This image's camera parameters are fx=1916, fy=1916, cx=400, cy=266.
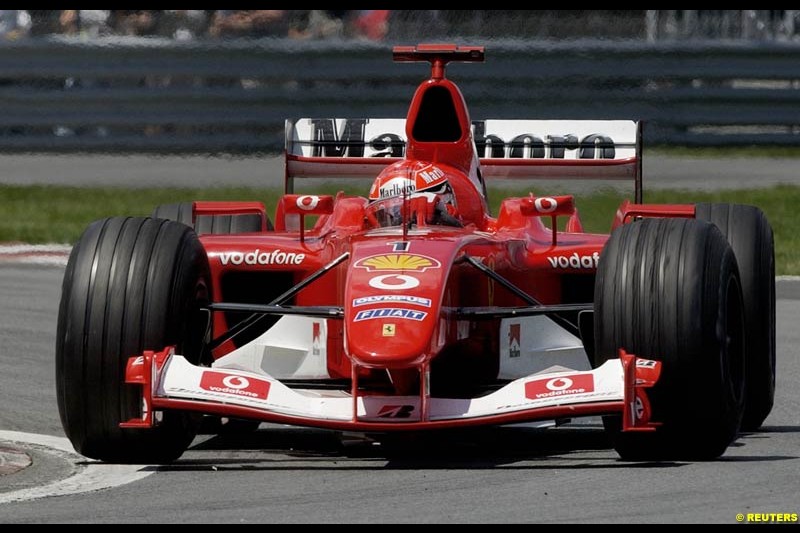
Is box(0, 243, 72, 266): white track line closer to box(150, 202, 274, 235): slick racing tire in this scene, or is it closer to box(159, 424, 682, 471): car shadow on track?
box(150, 202, 274, 235): slick racing tire

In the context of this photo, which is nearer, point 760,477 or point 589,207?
point 760,477

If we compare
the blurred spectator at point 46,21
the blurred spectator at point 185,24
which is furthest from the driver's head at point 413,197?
the blurred spectator at point 46,21

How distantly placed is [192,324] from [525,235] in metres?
2.09

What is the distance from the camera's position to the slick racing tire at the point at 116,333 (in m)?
8.05

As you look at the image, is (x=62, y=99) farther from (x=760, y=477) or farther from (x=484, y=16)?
(x=760, y=477)

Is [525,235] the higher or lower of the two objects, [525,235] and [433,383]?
the higher

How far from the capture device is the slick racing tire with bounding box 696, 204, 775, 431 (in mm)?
9461

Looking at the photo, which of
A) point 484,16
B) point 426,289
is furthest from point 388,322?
point 484,16

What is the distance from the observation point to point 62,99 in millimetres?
20562

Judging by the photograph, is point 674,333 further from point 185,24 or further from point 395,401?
point 185,24

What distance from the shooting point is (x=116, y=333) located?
806 centimetres

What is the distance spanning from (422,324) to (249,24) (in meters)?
13.4

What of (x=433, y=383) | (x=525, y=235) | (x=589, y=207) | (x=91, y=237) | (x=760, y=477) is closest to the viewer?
(x=760, y=477)

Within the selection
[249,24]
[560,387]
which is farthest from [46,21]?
[560,387]
